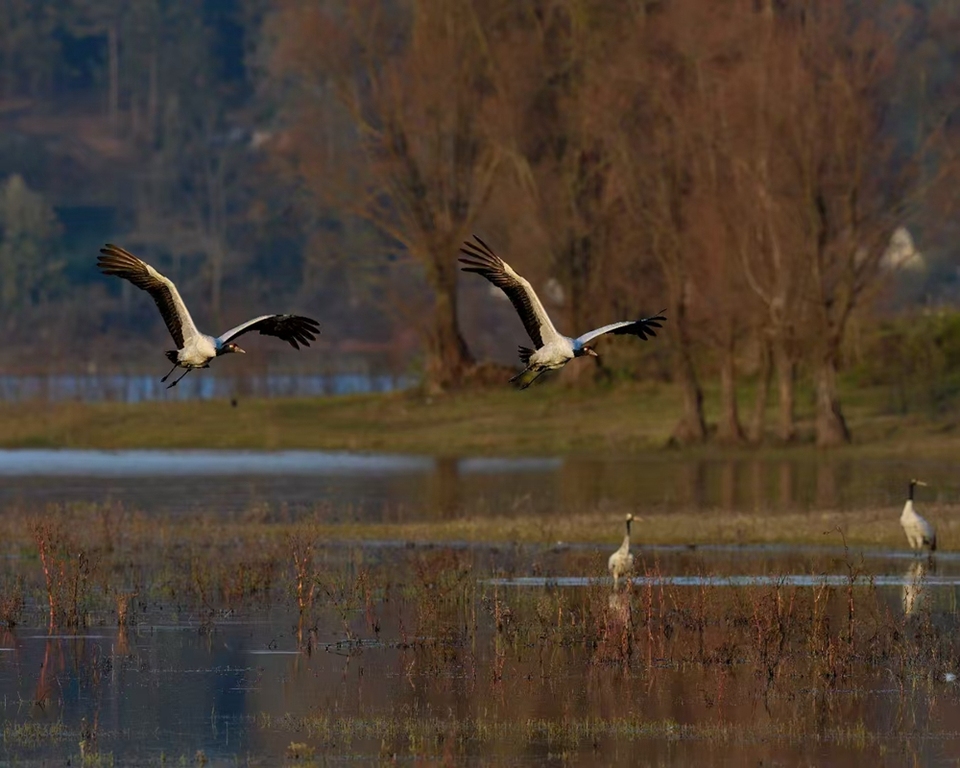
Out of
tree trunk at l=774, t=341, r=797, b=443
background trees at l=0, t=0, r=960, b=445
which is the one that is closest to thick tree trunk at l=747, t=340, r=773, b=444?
background trees at l=0, t=0, r=960, b=445

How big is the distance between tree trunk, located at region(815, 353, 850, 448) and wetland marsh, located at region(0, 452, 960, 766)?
1282 centimetres

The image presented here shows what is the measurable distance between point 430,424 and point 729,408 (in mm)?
9373

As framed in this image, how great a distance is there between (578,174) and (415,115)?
5591 mm

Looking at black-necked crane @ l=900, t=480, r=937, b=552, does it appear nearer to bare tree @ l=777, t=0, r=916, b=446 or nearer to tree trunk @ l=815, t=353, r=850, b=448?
bare tree @ l=777, t=0, r=916, b=446

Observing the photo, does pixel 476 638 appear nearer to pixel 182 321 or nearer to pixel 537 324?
pixel 537 324

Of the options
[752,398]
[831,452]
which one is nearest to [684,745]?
[831,452]

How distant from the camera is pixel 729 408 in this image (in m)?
49.0

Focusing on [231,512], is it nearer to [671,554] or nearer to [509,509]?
[509,509]

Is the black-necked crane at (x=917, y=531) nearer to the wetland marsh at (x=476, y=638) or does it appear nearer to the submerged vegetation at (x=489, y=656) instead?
the wetland marsh at (x=476, y=638)

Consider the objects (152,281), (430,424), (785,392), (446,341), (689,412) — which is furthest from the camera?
(446,341)

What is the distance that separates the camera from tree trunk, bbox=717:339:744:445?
48.3 m

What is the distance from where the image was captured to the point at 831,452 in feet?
153

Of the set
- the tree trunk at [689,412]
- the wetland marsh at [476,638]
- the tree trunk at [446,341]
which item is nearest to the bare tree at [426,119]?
the tree trunk at [446,341]

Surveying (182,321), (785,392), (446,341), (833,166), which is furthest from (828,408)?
(182,321)
